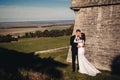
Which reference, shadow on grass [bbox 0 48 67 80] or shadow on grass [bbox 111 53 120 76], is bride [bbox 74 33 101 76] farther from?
shadow on grass [bbox 111 53 120 76]

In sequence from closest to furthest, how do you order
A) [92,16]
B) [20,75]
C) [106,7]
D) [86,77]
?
[20,75] < [86,77] < [106,7] < [92,16]

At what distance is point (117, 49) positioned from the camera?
400 inches

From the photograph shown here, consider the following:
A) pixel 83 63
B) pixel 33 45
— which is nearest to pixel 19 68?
pixel 83 63

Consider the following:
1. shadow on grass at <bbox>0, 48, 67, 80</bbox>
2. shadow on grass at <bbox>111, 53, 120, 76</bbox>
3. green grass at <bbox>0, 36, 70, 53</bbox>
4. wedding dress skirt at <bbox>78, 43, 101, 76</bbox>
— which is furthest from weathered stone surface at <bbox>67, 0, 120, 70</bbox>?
green grass at <bbox>0, 36, 70, 53</bbox>

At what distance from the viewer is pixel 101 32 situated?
36.3 feet

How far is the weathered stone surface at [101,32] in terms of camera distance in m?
10.4

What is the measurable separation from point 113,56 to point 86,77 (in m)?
2.40

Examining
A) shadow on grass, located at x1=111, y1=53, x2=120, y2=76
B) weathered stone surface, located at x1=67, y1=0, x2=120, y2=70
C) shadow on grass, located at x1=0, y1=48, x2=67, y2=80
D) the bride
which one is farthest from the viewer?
weathered stone surface, located at x1=67, y1=0, x2=120, y2=70

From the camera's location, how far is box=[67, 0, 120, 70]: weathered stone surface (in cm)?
1035

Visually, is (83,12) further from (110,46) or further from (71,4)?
(110,46)

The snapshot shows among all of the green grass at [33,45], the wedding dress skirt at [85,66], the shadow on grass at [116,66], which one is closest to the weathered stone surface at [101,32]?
the shadow on grass at [116,66]

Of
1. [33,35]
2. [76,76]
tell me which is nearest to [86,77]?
[76,76]

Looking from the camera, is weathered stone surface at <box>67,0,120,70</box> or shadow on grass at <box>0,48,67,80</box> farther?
→ weathered stone surface at <box>67,0,120,70</box>

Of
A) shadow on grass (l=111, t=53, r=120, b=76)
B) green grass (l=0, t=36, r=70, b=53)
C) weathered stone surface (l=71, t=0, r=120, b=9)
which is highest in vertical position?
weathered stone surface (l=71, t=0, r=120, b=9)
